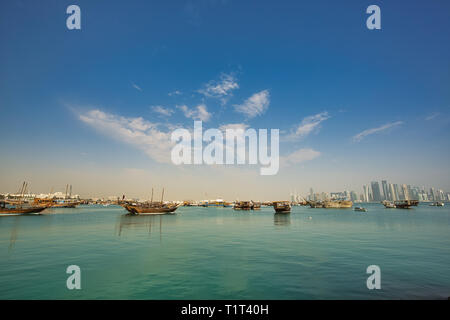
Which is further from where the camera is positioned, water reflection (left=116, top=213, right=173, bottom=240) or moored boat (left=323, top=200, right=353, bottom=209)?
moored boat (left=323, top=200, right=353, bottom=209)

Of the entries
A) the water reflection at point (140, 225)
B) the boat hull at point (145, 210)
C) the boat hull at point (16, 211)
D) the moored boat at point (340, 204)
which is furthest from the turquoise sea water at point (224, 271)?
the moored boat at point (340, 204)

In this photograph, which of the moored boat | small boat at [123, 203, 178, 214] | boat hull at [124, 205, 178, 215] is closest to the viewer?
boat hull at [124, 205, 178, 215]

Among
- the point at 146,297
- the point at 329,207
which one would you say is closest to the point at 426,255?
the point at 146,297

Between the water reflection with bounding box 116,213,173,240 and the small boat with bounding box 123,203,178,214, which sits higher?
the small boat with bounding box 123,203,178,214

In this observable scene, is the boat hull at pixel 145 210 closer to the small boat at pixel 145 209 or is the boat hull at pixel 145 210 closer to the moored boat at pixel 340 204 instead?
the small boat at pixel 145 209

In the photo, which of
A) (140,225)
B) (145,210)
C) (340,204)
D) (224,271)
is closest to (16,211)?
(145,210)

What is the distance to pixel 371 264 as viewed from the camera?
13852mm

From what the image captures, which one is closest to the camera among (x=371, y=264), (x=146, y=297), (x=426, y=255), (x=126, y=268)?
(x=146, y=297)

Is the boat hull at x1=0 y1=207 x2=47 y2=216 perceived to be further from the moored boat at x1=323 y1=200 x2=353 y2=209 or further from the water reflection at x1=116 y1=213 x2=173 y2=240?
the moored boat at x1=323 y1=200 x2=353 y2=209

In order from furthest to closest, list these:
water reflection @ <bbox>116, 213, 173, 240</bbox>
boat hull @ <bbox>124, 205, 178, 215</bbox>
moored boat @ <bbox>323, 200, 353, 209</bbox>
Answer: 1. moored boat @ <bbox>323, 200, 353, 209</bbox>
2. boat hull @ <bbox>124, 205, 178, 215</bbox>
3. water reflection @ <bbox>116, 213, 173, 240</bbox>

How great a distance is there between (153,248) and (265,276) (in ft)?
38.3

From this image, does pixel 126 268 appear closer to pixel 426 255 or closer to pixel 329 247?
pixel 329 247

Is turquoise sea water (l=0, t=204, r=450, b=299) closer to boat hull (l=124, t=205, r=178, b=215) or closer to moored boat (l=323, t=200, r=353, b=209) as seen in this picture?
boat hull (l=124, t=205, r=178, b=215)

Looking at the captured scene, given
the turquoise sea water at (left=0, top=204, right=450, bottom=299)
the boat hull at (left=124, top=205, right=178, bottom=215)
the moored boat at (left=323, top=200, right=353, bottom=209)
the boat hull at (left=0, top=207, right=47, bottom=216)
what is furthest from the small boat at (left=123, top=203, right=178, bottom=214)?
the moored boat at (left=323, top=200, right=353, bottom=209)
